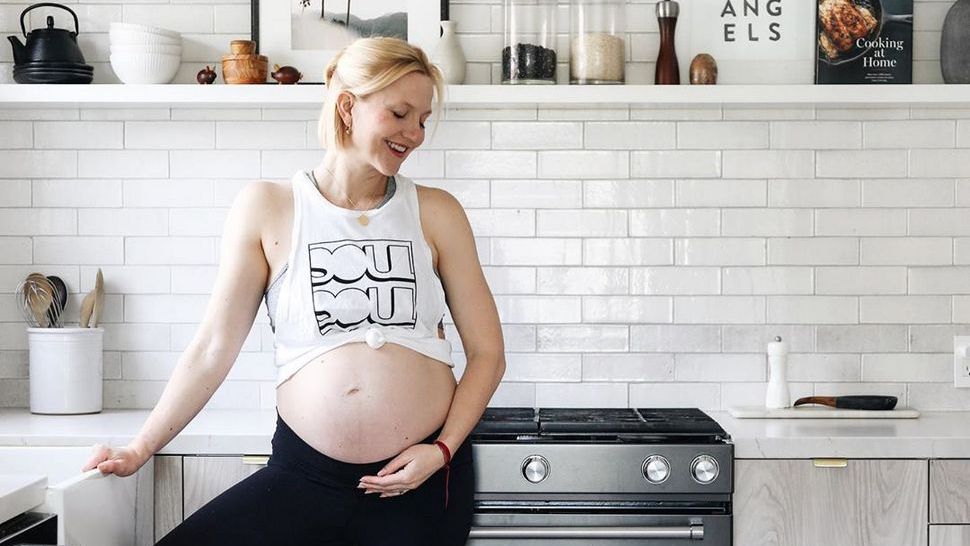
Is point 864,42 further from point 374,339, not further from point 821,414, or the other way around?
point 374,339

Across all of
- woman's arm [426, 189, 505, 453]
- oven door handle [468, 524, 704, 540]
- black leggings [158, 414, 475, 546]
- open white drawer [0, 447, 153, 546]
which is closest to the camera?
open white drawer [0, 447, 153, 546]

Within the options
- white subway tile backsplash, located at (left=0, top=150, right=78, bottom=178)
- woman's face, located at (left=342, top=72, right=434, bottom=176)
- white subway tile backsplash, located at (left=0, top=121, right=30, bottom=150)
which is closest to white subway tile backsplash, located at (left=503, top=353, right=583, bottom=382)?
woman's face, located at (left=342, top=72, right=434, bottom=176)

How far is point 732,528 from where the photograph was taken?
109 inches

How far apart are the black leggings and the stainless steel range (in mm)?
381

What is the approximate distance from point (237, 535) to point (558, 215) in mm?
1545

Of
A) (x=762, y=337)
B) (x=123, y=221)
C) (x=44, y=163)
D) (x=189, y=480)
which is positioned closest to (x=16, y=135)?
(x=44, y=163)

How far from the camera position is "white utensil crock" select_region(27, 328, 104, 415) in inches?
125

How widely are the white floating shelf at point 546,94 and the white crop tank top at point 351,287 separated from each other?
791 millimetres

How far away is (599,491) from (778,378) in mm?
816

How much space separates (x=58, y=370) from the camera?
317cm

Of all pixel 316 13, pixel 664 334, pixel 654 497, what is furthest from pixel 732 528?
pixel 316 13

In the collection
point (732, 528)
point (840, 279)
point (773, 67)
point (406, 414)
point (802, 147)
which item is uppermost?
point (773, 67)

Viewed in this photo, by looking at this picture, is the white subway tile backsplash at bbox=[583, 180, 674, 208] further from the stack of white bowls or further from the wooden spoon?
the wooden spoon

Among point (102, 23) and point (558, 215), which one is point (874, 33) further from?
point (102, 23)
